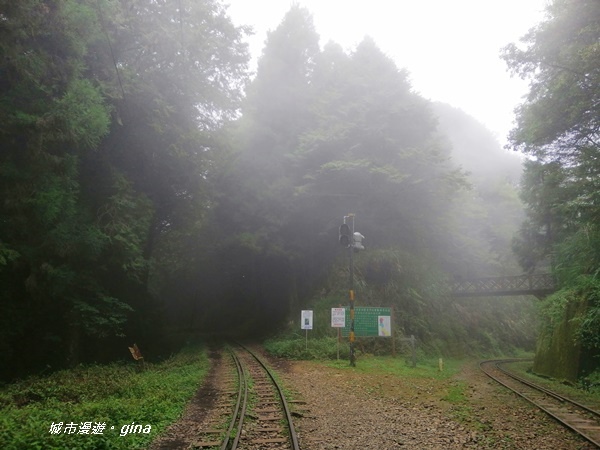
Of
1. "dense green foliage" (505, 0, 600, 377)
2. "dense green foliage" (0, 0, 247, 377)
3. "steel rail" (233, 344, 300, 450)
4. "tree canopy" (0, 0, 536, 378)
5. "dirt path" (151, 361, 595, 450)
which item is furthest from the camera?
"dense green foliage" (505, 0, 600, 377)

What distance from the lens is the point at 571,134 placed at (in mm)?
14906

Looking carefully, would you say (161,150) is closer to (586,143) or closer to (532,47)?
(532,47)

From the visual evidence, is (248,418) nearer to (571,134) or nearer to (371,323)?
(371,323)

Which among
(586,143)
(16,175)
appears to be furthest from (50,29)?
(586,143)

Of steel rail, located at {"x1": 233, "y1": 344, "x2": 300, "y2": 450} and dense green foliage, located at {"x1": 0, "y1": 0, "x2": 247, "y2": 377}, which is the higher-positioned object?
dense green foliage, located at {"x1": 0, "y1": 0, "x2": 247, "y2": 377}

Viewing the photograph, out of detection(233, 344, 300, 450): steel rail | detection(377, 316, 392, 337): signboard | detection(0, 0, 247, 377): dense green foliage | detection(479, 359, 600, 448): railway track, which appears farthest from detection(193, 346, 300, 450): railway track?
detection(377, 316, 392, 337): signboard

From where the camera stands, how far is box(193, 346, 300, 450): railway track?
22.5 feet

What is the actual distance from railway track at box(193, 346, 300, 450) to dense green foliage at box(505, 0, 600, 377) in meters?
9.99

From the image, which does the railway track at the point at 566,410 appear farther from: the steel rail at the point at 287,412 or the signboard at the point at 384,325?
the signboard at the point at 384,325

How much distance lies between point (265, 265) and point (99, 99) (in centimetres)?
1938

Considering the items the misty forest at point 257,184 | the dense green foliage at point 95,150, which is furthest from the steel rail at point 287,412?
the misty forest at point 257,184

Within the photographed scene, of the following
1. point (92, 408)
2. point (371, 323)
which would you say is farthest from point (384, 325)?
point (92, 408)

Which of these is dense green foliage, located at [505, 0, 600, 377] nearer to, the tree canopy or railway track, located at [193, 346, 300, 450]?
the tree canopy

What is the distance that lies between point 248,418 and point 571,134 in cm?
1421
